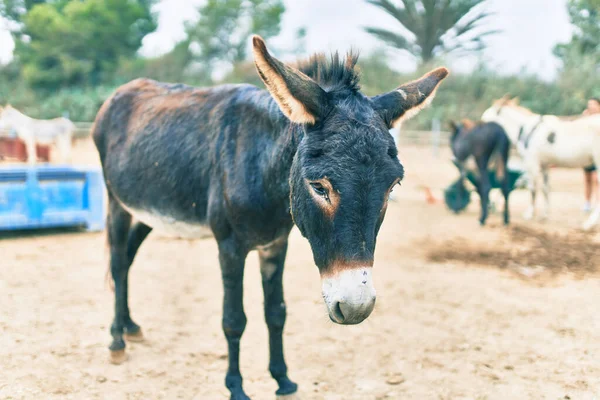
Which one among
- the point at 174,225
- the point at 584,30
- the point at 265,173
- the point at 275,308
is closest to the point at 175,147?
the point at 174,225

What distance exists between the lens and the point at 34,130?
12.6 metres

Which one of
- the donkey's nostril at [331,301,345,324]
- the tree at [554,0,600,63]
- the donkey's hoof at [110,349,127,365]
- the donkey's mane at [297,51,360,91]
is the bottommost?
the donkey's hoof at [110,349,127,365]

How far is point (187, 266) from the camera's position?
232 inches

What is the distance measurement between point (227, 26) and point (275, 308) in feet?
114

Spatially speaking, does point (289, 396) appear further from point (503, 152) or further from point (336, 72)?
point (503, 152)

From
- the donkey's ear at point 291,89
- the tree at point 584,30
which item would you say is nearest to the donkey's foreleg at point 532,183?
the donkey's ear at point 291,89

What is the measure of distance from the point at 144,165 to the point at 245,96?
89cm

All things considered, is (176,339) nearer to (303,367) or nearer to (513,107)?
(303,367)

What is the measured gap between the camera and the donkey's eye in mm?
1887

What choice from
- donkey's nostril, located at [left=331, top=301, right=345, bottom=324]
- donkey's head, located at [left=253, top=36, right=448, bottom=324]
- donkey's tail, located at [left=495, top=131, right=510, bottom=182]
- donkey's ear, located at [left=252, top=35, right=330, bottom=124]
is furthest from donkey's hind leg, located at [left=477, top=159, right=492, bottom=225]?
donkey's nostril, located at [left=331, top=301, right=345, bottom=324]

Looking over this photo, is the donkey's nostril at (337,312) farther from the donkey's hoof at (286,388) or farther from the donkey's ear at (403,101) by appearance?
the donkey's hoof at (286,388)

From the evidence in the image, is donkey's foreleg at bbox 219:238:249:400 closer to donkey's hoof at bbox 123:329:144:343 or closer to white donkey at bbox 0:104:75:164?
donkey's hoof at bbox 123:329:144:343

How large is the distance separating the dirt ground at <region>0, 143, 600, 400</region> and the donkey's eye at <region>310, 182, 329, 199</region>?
131cm

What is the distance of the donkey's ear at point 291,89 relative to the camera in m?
1.88
